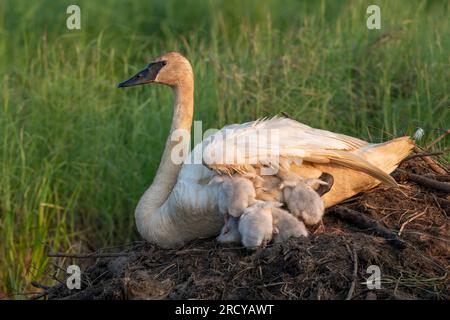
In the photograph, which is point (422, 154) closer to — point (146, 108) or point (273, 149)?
point (273, 149)

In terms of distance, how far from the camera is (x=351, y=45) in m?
8.36

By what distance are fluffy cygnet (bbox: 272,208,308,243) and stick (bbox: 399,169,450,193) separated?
1.05 metres

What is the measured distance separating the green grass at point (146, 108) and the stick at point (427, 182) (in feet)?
3.07

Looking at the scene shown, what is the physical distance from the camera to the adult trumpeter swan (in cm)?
577

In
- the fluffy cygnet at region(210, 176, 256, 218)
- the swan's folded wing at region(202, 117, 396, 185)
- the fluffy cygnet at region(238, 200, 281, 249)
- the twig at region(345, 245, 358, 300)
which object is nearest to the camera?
the twig at region(345, 245, 358, 300)

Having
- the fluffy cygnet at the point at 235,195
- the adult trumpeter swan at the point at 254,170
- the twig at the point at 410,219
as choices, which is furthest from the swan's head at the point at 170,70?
the twig at the point at 410,219

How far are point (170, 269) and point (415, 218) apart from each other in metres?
1.43

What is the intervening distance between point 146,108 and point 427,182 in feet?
9.85

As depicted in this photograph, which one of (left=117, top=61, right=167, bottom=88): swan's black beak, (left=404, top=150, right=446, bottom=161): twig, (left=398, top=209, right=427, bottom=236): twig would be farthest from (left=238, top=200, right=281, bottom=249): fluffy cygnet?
(left=117, top=61, right=167, bottom=88): swan's black beak

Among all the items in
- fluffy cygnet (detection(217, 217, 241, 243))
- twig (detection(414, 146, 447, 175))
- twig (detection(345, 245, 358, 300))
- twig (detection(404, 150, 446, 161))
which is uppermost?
twig (detection(404, 150, 446, 161))

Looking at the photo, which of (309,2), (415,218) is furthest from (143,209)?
(309,2)

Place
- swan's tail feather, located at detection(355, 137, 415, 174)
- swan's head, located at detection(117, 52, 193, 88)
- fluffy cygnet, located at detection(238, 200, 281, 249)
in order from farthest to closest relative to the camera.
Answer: swan's head, located at detection(117, 52, 193, 88)
swan's tail feather, located at detection(355, 137, 415, 174)
fluffy cygnet, located at detection(238, 200, 281, 249)

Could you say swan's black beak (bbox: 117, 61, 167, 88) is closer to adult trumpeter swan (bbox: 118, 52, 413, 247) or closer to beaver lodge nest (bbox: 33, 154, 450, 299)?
adult trumpeter swan (bbox: 118, 52, 413, 247)

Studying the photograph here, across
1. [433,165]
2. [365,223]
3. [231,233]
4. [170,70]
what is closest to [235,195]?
[231,233]
